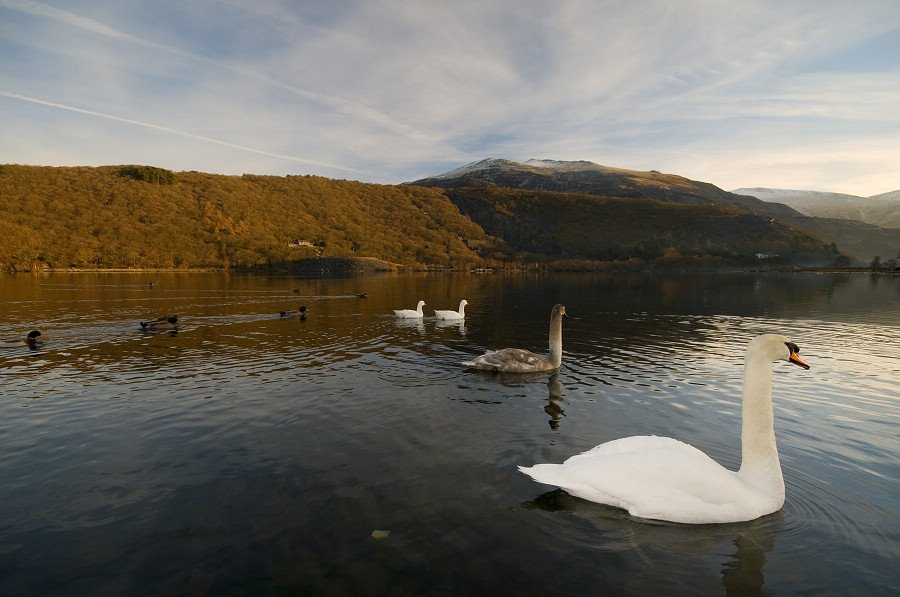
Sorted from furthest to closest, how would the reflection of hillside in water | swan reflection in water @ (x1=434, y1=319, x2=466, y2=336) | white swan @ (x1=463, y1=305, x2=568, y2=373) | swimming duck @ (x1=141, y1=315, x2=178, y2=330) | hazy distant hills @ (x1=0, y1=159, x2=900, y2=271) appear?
hazy distant hills @ (x1=0, y1=159, x2=900, y2=271), swan reflection in water @ (x1=434, y1=319, x2=466, y2=336), swimming duck @ (x1=141, y1=315, x2=178, y2=330), the reflection of hillside in water, white swan @ (x1=463, y1=305, x2=568, y2=373)

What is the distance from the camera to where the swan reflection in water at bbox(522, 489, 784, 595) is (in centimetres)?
572

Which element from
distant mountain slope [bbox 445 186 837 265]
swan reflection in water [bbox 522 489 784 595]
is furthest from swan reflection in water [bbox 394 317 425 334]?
distant mountain slope [bbox 445 186 837 265]

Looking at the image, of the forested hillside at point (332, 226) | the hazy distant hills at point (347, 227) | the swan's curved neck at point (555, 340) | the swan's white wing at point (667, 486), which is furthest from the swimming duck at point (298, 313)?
the hazy distant hills at point (347, 227)

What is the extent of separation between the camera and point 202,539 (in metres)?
6.38

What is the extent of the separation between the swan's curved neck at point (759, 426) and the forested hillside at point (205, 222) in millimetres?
104913

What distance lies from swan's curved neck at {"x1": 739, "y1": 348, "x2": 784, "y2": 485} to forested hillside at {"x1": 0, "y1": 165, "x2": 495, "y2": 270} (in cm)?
10491

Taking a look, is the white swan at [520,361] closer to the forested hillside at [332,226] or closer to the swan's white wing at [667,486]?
the swan's white wing at [667,486]

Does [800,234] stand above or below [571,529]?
above

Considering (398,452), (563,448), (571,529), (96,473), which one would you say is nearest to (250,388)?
(96,473)

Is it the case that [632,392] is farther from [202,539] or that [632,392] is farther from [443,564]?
[202,539]

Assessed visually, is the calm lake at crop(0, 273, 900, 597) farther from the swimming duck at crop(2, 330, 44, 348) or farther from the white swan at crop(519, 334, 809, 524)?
the swimming duck at crop(2, 330, 44, 348)

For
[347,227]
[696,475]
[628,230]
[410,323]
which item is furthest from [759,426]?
[628,230]

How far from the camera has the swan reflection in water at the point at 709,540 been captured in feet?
18.8

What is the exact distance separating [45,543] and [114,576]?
1535 millimetres
